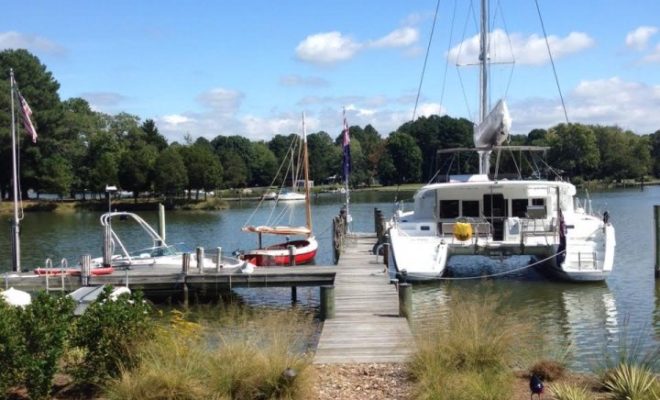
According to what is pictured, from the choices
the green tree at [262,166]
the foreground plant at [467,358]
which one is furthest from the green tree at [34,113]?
the foreground plant at [467,358]

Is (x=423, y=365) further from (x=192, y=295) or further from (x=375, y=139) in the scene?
(x=375, y=139)

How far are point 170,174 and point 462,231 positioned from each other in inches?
2547

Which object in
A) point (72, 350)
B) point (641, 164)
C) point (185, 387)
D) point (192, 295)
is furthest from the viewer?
point (641, 164)

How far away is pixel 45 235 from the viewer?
4894 cm

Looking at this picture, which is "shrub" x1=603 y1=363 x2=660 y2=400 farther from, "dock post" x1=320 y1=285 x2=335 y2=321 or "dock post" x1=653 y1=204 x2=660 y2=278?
"dock post" x1=653 y1=204 x2=660 y2=278

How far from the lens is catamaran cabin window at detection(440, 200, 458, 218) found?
1013 inches

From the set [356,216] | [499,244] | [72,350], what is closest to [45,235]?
[356,216]

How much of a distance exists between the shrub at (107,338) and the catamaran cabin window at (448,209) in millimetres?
17602

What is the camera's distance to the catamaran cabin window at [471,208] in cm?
2563

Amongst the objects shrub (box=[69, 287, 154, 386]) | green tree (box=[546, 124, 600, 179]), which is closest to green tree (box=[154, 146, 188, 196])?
green tree (box=[546, 124, 600, 179])

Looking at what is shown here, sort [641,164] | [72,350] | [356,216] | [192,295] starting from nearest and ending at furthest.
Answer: [72,350]
[192,295]
[356,216]
[641,164]

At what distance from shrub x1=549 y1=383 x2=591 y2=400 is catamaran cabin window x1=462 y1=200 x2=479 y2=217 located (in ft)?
56.4

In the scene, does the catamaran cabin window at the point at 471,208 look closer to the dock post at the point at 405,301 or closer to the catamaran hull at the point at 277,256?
the catamaran hull at the point at 277,256

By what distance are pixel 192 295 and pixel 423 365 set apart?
535 inches
